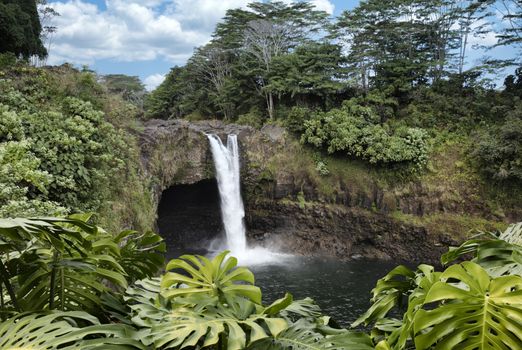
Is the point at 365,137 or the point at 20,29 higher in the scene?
the point at 20,29

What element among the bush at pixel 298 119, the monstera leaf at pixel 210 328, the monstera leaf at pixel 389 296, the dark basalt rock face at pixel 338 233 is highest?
the bush at pixel 298 119

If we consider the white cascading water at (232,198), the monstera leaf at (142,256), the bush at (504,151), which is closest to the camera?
the monstera leaf at (142,256)

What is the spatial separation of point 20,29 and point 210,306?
12.7 meters

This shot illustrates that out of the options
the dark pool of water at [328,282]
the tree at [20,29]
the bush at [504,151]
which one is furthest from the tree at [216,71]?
the bush at [504,151]

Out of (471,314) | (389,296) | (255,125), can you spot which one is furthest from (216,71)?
(471,314)

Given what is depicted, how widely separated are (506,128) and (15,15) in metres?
15.6

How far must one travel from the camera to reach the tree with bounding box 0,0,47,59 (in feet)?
34.7

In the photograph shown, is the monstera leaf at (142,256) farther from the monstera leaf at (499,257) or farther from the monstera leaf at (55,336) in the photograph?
the monstera leaf at (499,257)

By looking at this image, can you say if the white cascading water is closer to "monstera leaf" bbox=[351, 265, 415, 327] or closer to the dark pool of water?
the dark pool of water

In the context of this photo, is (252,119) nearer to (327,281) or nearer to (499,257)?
(327,281)

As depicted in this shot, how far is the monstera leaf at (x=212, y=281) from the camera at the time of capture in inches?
57.9

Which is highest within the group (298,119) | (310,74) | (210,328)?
(310,74)

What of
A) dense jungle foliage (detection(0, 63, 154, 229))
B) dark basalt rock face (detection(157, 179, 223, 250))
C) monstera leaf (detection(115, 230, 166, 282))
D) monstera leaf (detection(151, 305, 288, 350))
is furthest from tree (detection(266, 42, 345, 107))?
monstera leaf (detection(151, 305, 288, 350))

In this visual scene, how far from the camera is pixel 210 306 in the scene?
1421 mm
